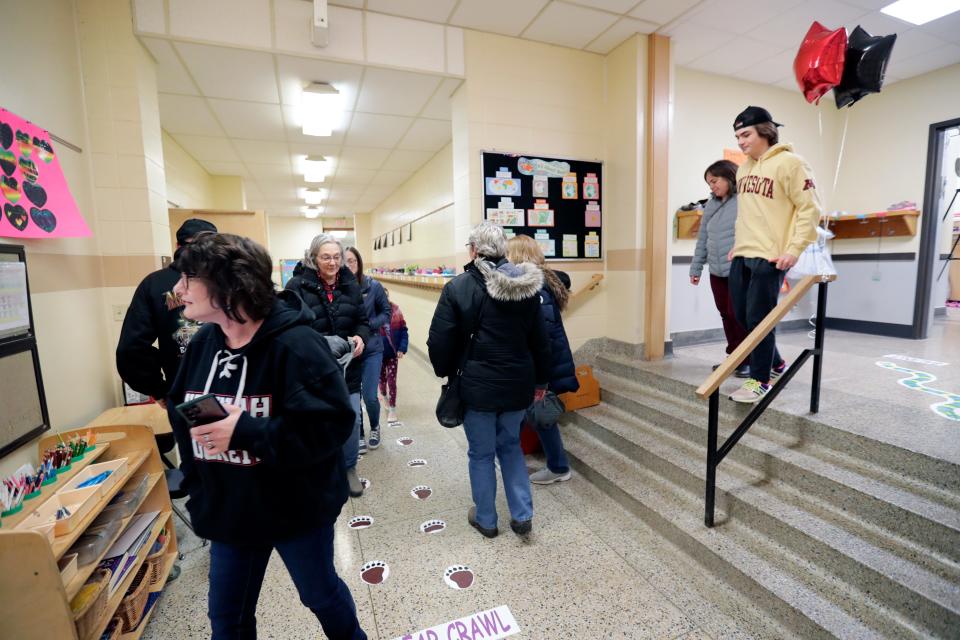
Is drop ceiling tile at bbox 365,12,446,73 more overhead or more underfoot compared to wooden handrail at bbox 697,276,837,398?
more overhead

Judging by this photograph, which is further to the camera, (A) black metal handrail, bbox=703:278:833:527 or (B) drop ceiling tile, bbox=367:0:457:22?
(B) drop ceiling tile, bbox=367:0:457:22

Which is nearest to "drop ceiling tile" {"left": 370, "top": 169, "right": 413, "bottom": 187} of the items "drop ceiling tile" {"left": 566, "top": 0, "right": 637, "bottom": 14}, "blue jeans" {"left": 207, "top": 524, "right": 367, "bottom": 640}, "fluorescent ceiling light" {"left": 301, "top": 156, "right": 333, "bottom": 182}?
"fluorescent ceiling light" {"left": 301, "top": 156, "right": 333, "bottom": 182}

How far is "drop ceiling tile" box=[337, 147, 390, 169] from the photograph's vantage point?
18.8 feet

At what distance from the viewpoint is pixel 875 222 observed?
4629 mm

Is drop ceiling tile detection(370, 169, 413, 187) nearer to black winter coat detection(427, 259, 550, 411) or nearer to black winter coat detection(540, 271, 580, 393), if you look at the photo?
black winter coat detection(540, 271, 580, 393)

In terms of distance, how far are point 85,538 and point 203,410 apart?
110 centimetres

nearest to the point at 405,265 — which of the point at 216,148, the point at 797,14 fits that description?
the point at 216,148

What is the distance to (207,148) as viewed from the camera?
17.6ft

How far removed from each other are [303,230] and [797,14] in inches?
457

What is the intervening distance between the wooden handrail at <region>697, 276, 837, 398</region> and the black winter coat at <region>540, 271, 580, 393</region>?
0.73 meters

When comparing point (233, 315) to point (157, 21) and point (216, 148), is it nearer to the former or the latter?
point (157, 21)

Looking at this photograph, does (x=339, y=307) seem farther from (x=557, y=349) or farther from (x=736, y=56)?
(x=736, y=56)

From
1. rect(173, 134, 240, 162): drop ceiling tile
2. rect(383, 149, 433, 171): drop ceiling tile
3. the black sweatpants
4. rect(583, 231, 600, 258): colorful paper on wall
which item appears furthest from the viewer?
rect(383, 149, 433, 171): drop ceiling tile

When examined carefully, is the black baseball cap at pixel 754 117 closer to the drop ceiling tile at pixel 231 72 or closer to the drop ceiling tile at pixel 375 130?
the drop ceiling tile at pixel 231 72
